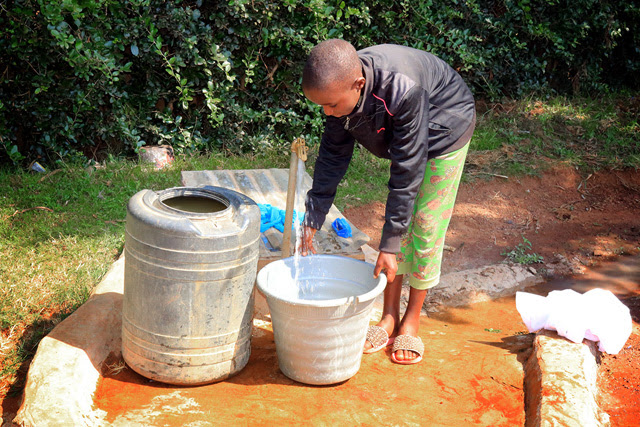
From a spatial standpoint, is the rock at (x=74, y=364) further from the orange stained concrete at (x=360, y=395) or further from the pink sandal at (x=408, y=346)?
the pink sandal at (x=408, y=346)

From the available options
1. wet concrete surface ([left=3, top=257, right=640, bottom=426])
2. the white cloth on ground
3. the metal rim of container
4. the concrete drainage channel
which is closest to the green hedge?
the concrete drainage channel

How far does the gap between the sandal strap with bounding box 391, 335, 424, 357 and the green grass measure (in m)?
1.78

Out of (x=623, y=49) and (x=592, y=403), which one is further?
(x=623, y=49)

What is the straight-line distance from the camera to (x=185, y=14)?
5.30 m

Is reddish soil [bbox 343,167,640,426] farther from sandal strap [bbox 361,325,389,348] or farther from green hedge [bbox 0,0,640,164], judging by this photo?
green hedge [bbox 0,0,640,164]

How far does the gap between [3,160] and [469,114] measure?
435 centimetres

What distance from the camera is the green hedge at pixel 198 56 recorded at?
5008 millimetres

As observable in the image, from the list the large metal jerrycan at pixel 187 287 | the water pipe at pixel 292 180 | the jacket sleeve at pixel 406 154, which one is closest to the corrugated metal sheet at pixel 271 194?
the water pipe at pixel 292 180

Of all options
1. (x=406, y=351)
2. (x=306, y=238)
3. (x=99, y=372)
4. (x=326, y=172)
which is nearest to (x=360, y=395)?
(x=406, y=351)

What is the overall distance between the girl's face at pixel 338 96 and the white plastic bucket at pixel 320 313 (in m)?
0.80

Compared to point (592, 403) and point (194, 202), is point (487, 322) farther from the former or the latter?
point (194, 202)

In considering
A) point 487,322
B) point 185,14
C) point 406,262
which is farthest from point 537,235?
point 185,14

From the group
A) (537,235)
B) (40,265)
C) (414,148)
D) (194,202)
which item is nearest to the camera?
(414,148)

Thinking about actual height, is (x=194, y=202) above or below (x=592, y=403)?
above
